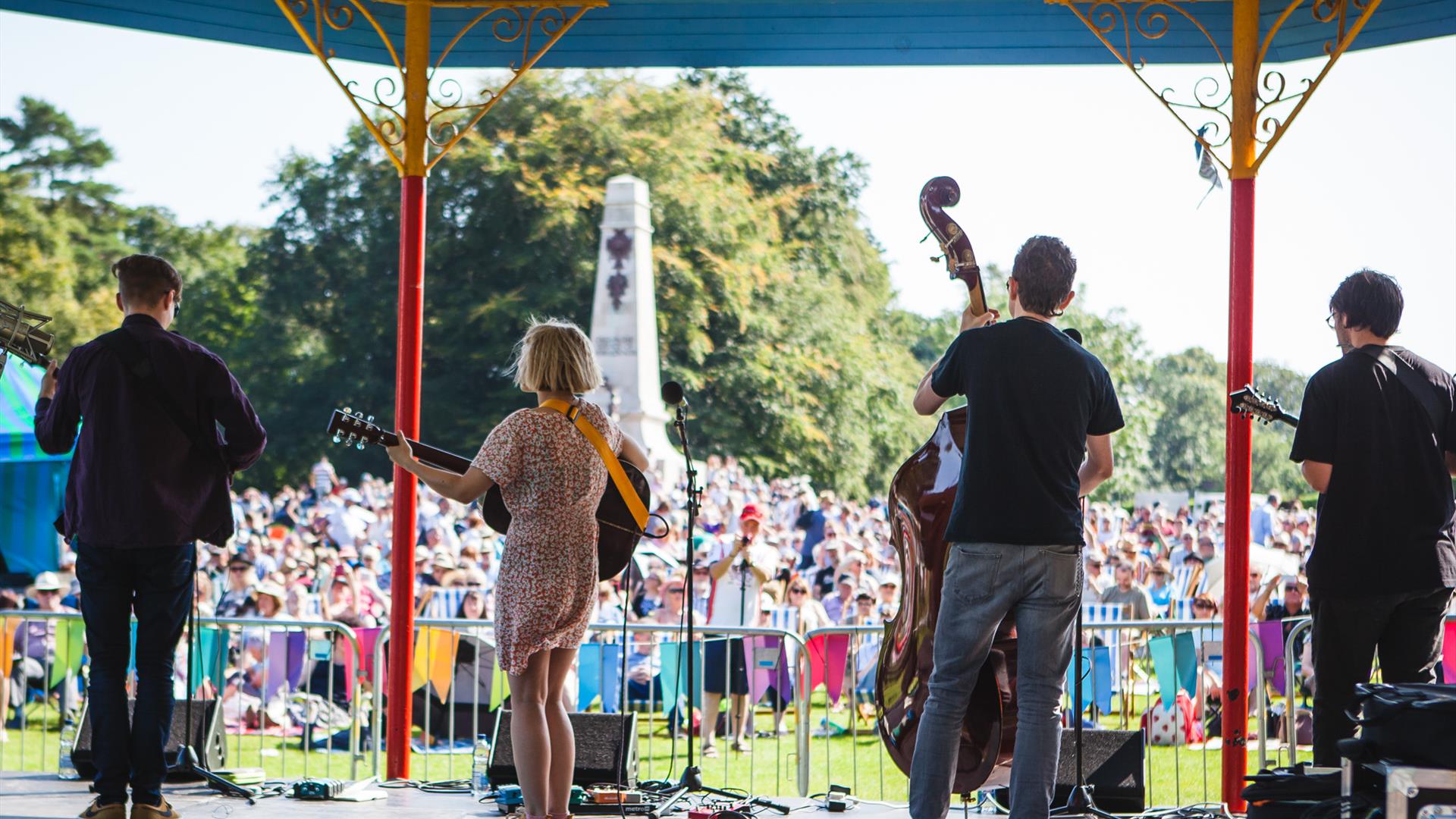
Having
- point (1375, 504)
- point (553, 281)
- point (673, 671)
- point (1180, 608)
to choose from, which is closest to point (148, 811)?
point (1375, 504)

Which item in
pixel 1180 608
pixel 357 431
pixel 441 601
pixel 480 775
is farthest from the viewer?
pixel 1180 608

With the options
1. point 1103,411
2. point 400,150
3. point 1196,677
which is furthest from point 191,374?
point 1196,677

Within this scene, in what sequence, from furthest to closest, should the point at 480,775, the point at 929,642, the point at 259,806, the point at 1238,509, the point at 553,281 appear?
the point at 553,281 < the point at 480,775 < the point at 1238,509 < the point at 259,806 < the point at 929,642

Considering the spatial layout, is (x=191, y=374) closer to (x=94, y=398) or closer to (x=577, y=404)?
(x=94, y=398)

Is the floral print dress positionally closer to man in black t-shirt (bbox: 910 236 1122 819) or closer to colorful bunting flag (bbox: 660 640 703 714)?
man in black t-shirt (bbox: 910 236 1122 819)

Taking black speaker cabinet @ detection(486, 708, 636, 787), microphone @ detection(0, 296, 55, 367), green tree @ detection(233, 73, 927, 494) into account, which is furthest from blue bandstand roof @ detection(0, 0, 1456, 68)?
green tree @ detection(233, 73, 927, 494)

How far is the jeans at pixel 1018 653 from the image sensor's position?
3.90 meters

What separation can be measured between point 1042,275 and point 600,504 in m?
1.67

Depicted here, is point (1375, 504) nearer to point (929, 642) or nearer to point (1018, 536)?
point (1018, 536)

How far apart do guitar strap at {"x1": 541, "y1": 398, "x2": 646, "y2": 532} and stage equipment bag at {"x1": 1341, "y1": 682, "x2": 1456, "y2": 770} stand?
226 centimetres

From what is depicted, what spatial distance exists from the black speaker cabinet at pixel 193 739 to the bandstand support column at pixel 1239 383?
4074mm

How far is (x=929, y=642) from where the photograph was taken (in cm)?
426

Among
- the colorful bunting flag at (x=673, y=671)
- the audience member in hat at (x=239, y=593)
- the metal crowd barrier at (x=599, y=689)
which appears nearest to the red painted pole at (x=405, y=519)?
the metal crowd barrier at (x=599, y=689)

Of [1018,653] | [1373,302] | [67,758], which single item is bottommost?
[67,758]
